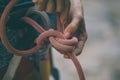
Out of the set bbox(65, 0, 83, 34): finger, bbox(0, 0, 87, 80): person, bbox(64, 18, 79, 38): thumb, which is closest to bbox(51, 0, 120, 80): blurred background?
bbox(0, 0, 87, 80): person

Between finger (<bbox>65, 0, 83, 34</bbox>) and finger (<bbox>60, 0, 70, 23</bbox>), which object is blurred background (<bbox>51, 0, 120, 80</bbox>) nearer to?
finger (<bbox>65, 0, 83, 34</bbox>)

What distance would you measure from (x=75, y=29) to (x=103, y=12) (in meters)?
3.60

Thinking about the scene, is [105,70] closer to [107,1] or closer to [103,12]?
[103,12]

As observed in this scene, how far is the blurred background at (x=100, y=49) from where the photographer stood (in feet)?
10.9

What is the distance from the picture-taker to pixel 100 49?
12.2 ft

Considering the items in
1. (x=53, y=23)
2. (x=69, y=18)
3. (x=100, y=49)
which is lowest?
(x=100, y=49)

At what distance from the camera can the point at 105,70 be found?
11.1ft

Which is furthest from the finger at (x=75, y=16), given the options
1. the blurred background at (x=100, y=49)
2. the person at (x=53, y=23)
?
the blurred background at (x=100, y=49)

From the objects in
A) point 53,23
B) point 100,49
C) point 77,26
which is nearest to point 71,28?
point 77,26

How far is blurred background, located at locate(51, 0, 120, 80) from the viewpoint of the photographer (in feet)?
10.9

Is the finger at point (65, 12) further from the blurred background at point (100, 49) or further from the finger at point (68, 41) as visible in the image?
the blurred background at point (100, 49)

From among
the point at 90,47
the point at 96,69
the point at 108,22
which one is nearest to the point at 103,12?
the point at 108,22

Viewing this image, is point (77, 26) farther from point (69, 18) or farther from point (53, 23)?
point (53, 23)

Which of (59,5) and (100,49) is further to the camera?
(100,49)
